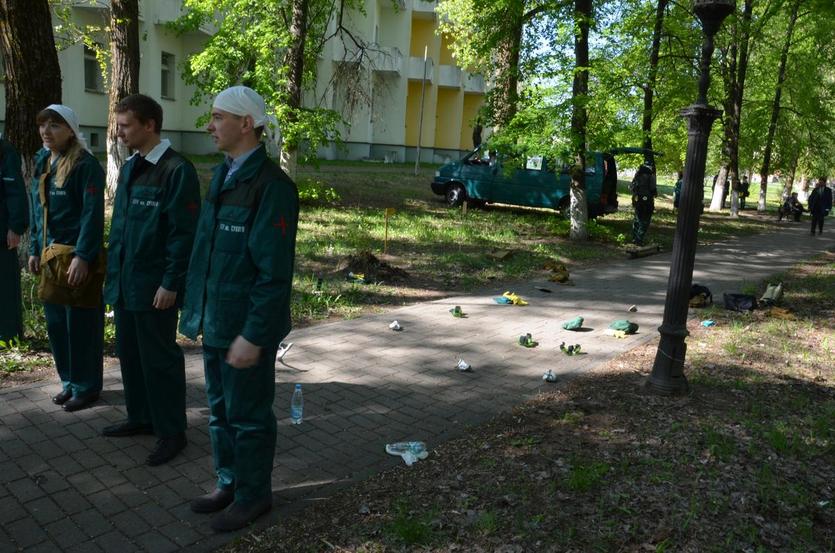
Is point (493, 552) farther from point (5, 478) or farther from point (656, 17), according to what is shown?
point (656, 17)

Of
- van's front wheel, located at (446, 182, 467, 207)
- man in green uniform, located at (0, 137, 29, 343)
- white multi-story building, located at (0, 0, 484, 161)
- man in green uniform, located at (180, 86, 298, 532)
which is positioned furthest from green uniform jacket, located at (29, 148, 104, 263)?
van's front wheel, located at (446, 182, 467, 207)

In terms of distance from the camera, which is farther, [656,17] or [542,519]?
[656,17]

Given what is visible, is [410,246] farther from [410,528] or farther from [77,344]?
[410,528]

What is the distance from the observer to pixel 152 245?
151 inches

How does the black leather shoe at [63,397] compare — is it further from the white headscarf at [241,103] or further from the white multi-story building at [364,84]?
the white multi-story building at [364,84]

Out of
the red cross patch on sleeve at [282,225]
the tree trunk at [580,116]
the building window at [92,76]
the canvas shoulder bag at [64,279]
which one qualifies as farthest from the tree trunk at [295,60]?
the red cross patch on sleeve at [282,225]

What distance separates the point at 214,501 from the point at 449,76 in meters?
38.9

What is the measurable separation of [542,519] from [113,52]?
11713mm

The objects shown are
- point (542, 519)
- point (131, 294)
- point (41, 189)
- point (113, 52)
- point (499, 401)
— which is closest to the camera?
point (542, 519)

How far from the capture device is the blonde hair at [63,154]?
4.40 meters

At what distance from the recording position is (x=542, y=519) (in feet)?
11.7

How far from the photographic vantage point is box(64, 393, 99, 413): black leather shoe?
15.4ft

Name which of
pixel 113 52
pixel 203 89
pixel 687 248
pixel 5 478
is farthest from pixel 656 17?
pixel 5 478

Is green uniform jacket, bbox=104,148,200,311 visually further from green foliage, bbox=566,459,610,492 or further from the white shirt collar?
green foliage, bbox=566,459,610,492
